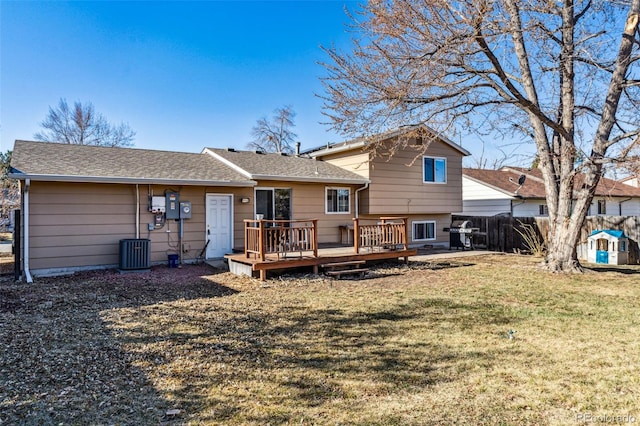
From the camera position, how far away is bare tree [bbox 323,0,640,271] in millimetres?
8227

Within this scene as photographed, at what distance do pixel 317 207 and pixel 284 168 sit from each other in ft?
5.88

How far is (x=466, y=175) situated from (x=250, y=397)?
68.6 feet

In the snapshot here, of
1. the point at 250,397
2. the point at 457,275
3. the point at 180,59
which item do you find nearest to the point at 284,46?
the point at 180,59

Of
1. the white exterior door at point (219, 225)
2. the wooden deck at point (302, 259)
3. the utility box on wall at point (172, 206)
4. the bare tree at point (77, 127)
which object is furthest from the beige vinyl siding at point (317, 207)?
the bare tree at point (77, 127)

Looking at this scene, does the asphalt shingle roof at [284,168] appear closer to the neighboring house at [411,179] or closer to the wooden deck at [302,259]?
the neighboring house at [411,179]

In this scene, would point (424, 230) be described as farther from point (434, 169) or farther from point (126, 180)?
point (126, 180)

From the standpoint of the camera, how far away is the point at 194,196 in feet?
35.8

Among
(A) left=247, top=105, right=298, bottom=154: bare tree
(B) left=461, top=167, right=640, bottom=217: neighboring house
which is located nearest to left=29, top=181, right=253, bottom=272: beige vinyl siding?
(B) left=461, top=167, right=640, bottom=217: neighboring house

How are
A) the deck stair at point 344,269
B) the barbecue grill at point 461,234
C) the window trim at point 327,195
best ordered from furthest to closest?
the barbecue grill at point 461,234
the window trim at point 327,195
the deck stair at point 344,269

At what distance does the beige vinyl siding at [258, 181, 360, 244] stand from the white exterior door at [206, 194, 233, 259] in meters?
1.37

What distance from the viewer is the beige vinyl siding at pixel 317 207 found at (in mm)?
12852

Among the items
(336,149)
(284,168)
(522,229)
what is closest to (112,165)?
(284,168)

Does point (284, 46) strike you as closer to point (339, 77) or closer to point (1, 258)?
point (339, 77)

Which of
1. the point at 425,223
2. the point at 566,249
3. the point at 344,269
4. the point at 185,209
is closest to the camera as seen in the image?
the point at 344,269
